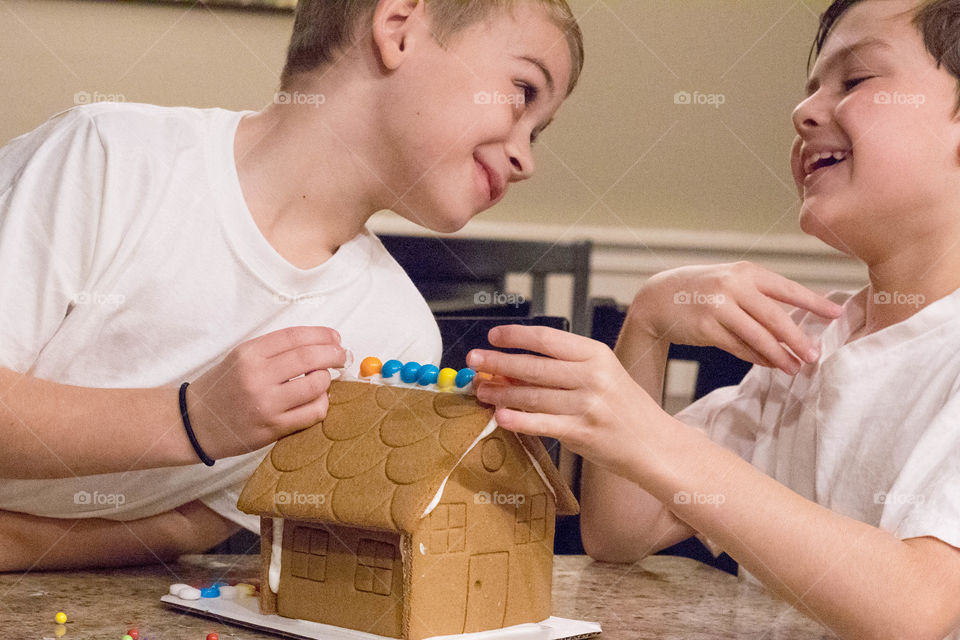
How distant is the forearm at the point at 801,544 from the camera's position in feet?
2.59

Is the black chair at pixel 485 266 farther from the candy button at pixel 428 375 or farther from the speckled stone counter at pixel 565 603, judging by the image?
the candy button at pixel 428 375

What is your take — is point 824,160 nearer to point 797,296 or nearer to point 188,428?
point 797,296

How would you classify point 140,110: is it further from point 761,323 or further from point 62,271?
point 761,323

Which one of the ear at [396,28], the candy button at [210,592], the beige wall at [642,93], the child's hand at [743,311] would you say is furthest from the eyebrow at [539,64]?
the beige wall at [642,93]

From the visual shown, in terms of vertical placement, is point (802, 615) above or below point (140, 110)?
below

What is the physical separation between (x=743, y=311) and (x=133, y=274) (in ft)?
1.95

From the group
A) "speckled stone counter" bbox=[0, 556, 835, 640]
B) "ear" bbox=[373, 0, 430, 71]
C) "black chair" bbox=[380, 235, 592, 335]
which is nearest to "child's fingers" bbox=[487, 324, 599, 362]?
"speckled stone counter" bbox=[0, 556, 835, 640]

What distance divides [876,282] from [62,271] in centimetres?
80

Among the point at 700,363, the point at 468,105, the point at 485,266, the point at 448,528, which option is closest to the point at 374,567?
the point at 448,528

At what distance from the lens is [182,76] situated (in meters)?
2.30

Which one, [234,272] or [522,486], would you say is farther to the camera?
[234,272]

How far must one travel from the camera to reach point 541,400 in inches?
30.2

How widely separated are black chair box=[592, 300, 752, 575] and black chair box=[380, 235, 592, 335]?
371mm

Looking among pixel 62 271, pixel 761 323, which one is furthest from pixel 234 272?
pixel 761 323
